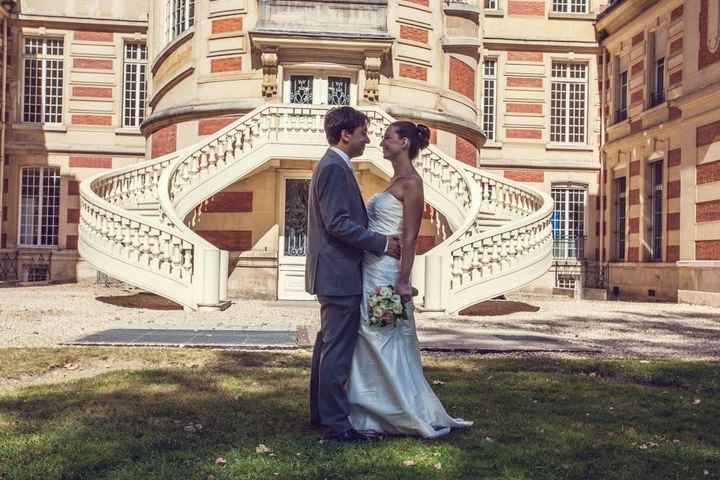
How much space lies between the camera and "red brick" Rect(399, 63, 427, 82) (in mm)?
18484

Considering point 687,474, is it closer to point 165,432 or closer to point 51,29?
point 165,432

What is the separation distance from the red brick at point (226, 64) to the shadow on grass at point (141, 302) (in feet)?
17.5

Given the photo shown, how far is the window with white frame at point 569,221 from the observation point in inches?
1001

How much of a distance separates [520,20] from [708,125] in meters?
8.83

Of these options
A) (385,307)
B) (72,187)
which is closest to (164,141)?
(72,187)

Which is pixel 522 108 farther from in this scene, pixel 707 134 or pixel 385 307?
pixel 385 307

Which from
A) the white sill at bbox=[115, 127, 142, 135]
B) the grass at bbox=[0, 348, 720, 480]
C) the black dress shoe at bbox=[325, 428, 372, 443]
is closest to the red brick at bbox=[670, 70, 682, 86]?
the grass at bbox=[0, 348, 720, 480]

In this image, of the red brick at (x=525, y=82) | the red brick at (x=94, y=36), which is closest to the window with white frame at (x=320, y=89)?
the red brick at (x=525, y=82)

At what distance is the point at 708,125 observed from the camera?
59.8 feet

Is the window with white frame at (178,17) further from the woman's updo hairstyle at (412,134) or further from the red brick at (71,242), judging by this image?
the woman's updo hairstyle at (412,134)

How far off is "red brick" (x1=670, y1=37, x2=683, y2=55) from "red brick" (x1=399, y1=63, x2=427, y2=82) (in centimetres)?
678

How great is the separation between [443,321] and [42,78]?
17793mm

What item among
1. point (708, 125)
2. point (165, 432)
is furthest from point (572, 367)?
point (708, 125)

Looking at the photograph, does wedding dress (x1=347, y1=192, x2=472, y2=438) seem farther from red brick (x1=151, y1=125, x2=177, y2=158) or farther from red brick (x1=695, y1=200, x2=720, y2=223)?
red brick (x1=695, y1=200, x2=720, y2=223)
